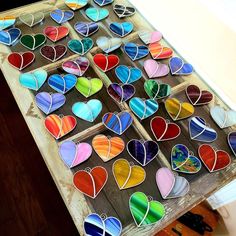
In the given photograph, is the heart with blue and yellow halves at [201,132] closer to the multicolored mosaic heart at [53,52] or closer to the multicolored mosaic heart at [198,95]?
the multicolored mosaic heart at [198,95]

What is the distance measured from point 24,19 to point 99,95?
438mm

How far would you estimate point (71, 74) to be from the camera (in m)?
0.98

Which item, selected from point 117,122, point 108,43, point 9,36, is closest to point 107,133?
point 117,122

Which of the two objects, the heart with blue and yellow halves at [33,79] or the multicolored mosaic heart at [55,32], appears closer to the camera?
the heart with blue and yellow halves at [33,79]

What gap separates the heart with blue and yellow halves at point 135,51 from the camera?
1.04m

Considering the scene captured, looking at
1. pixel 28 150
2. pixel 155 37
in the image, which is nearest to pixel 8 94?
pixel 28 150

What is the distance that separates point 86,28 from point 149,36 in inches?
9.3

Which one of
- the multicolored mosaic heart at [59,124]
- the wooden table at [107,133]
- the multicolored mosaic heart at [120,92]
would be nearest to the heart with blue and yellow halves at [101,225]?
the wooden table at [107,133]

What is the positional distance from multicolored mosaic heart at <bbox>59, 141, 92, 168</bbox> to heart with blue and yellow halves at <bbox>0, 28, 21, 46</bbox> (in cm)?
45

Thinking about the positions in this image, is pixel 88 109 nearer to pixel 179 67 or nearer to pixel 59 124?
pixel 59 124

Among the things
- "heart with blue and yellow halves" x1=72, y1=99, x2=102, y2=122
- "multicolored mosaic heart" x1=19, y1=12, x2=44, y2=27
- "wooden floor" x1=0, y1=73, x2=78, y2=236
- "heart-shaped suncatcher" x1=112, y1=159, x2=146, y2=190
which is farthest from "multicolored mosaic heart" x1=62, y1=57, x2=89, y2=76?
"wooden floor" x1=0, y1=73, x2=78, y2=236

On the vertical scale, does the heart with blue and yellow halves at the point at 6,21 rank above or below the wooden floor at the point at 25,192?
above

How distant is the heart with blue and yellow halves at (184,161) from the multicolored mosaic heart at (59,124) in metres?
0.31

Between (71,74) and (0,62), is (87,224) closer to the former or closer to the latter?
(71,74)
